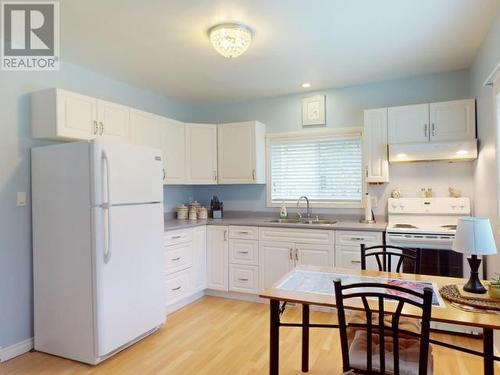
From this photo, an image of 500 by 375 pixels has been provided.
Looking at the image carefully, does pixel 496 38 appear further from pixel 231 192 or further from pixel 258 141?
pixel 231 192

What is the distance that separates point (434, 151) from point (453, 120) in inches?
13.9

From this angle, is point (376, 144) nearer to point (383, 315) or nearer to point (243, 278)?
point (243, 278)

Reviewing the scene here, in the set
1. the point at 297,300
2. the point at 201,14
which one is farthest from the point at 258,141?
the point at 297,300

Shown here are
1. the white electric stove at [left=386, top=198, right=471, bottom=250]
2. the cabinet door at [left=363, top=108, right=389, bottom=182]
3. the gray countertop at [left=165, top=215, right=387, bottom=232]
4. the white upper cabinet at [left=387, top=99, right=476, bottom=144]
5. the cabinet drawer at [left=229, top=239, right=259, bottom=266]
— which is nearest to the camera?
the white electric stove at [left=386, top=198, right=471, bottom=250]

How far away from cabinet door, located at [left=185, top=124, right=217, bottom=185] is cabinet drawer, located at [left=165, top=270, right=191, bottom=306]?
119 cm

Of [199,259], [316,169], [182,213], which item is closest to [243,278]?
[199,259]

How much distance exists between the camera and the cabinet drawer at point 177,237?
3280 millimetres

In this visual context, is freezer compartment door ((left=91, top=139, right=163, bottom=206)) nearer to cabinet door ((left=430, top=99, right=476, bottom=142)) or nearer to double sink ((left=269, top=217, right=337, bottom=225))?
double sink ((left=269, top=217, right=337, bottom=225))

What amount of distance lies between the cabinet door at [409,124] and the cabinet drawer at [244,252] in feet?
6.10

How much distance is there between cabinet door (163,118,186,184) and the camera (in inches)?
150

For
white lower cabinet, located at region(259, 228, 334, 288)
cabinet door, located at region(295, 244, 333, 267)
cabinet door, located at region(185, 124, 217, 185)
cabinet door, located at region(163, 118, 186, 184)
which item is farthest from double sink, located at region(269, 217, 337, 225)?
cabinet door, located at region(163, 118, 186, 184)

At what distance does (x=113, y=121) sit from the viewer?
3.12 m

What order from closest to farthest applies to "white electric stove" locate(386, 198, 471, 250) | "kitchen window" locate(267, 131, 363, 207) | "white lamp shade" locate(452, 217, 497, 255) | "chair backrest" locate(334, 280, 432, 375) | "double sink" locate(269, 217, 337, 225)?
"chair backrest" locate(334, 280, 432, 375) → "white lamp shade" locate(452, 217, 497, 255) → "white electric stove" locate(386, 198, 471, 250) → "double sink" locate(269, 217, 337, 225) → "kitchen window" locate(267, 131, 363, 207)

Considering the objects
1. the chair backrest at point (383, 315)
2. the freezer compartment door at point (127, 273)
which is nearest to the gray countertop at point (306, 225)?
the freezer compartment door at point (127, 273)
